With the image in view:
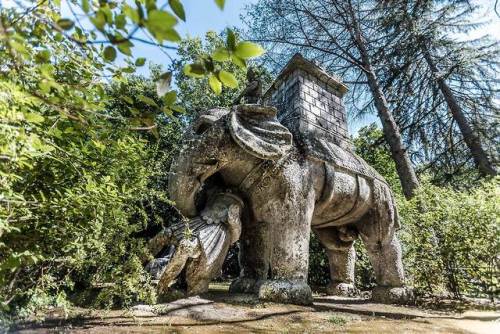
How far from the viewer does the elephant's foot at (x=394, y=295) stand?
352 cm

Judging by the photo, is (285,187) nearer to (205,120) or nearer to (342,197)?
(342,197)

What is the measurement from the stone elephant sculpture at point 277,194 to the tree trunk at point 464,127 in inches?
193

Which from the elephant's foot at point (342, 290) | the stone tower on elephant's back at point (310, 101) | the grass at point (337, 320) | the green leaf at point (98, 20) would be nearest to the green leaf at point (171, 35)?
the green leaf at point (98, 20)

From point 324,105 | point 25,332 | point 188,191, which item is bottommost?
point 25,332

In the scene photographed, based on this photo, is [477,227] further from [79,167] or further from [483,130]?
[483,130]

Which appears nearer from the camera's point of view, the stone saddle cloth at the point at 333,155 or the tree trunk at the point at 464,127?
the stone saddle cloth at the point at 333,155

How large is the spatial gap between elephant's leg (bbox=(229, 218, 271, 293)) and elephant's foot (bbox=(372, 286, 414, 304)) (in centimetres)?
130

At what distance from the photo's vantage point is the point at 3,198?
1197 millimetres

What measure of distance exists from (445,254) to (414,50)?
259 inches

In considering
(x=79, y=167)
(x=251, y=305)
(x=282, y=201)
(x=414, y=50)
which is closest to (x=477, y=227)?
(x=282, y=201)

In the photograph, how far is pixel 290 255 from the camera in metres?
2.93

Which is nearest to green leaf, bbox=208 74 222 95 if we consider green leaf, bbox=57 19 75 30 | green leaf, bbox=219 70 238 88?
green leaf, bbox=219 70 238 88

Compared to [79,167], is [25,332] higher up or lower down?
lower down

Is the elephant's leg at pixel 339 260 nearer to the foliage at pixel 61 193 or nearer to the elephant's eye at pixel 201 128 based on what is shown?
the elephant's eye at pixel 201 128
